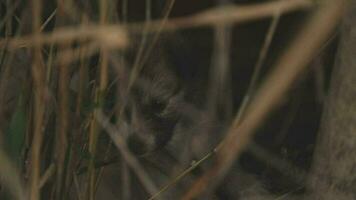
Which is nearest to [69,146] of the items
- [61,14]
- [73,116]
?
[73,116]

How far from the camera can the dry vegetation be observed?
620 millimetres

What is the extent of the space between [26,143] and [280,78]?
0.67 meters

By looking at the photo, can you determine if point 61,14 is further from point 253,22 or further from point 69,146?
point 253,22

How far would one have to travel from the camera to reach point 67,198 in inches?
42.1

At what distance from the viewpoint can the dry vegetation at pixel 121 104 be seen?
62cm

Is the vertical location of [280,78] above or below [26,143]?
above

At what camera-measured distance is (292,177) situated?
136 cm

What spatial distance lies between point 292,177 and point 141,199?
29 centimetres

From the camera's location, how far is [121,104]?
1036 mm

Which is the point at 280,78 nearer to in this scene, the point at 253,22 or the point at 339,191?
the point at 339,191

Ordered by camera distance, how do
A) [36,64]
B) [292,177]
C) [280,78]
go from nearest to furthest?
[280,78]
[36,64]
[292,177]

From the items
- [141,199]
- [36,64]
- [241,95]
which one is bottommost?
[141,199]

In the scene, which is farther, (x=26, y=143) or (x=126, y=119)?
(x=126, y=119)

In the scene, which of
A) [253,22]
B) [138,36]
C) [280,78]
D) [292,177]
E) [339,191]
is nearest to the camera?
[280,78]
